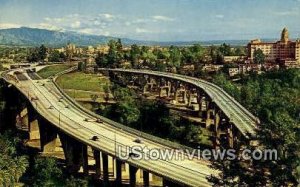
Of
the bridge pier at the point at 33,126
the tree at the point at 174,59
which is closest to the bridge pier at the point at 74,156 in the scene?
the bridge pier at the point at 33,126

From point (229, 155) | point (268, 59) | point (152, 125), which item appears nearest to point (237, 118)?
point (152, 125)

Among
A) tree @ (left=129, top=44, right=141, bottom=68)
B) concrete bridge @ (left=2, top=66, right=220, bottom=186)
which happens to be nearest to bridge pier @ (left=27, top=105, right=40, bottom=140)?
concrete bridge @ (left=2, top=66, right=220, bottom=186)

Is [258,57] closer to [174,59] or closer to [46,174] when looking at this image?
[174,59]

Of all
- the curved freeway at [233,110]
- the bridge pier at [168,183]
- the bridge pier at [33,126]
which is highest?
the curved freeway at [233,110]

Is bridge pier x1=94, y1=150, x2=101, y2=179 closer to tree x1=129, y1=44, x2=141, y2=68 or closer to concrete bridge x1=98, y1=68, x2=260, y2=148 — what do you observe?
concrete bridge x1=98, y1=68, x2=260, y2=148

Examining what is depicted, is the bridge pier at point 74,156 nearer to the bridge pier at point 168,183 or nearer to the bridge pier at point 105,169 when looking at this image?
the bridge pier at point 105,169

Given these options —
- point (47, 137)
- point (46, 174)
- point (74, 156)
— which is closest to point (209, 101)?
point (47, 137)
